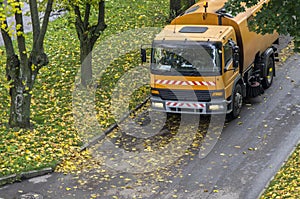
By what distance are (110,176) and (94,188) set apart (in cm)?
68

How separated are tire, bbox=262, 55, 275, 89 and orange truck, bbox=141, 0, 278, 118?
176 cm

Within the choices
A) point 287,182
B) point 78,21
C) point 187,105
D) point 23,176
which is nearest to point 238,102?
point 187,105

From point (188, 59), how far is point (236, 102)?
2.09 m

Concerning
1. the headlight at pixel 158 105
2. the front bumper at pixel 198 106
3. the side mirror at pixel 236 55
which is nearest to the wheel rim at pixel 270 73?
the side mirror at pixel 236 55

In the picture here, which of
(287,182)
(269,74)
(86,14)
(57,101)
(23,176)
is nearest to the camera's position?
(287,182)

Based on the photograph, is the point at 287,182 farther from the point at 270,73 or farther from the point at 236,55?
the point at 270,73

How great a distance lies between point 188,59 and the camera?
16125 mm

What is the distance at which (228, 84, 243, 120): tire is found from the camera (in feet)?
55.6

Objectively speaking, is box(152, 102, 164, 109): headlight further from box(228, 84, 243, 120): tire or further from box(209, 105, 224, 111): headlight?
box(228, 84, 243, 120): tire

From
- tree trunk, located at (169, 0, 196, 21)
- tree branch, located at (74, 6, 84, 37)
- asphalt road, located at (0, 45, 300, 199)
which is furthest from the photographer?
tree trunk, located at (169, 0, 196, 21)

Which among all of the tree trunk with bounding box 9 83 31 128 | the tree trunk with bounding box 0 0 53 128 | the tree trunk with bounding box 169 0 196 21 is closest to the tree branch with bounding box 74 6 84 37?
the tree trunk with bounding box 0 0 53 128

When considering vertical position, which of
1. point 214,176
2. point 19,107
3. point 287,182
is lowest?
point 214,176

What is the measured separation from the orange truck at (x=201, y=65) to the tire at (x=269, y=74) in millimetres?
1757

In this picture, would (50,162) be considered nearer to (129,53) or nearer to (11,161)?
(11,161)
